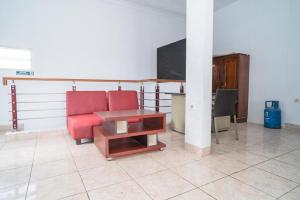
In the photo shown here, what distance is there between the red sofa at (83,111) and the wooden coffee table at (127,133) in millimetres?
170

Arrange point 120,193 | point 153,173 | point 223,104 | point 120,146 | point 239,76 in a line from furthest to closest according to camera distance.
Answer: point 239,76 → point 223,104 → point 120,146 → point 153,173 → point 120,193

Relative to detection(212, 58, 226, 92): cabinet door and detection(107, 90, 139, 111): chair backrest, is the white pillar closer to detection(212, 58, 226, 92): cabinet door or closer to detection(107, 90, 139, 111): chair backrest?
detection(107, 90, 139, 111): chair backrest

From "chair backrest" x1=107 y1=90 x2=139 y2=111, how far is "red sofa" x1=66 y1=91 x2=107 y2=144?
13 cm

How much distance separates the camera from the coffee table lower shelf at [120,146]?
2.08 meters

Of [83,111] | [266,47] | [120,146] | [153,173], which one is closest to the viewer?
[153,173]

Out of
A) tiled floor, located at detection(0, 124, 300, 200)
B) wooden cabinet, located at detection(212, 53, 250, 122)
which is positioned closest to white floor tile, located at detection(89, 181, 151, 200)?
tiled floor, located at detection(0, 124, 300, 200)

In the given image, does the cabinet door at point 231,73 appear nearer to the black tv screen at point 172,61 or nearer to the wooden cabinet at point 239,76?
the wooden cabinet at point 239,76

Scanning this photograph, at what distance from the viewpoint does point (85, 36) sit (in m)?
4.30

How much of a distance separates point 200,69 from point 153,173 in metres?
1.37

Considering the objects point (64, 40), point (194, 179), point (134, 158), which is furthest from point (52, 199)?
point (64, 40)

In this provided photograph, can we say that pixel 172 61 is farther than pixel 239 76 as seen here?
Yes

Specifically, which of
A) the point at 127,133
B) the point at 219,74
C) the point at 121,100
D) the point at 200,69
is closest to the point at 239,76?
the point at 219,74

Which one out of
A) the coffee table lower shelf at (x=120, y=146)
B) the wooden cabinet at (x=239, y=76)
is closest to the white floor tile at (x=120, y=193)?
the coffee table lower shelf at (x=120, y=146)

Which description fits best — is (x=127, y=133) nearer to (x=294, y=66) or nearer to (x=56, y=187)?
(x=56, y=187)
